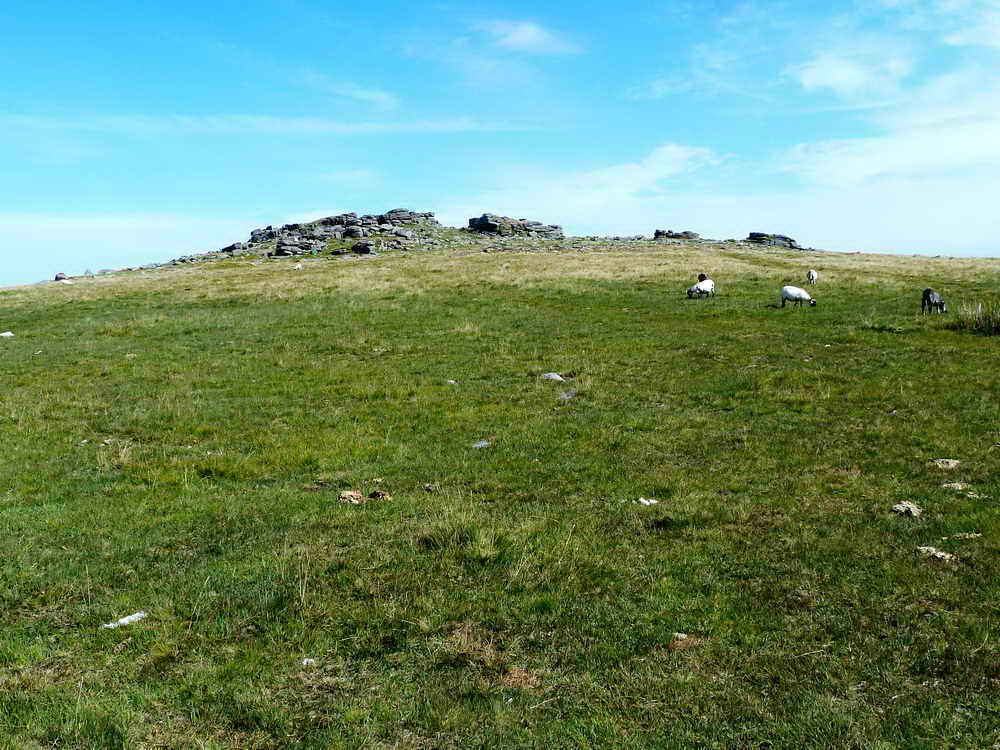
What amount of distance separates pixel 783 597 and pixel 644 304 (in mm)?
34167

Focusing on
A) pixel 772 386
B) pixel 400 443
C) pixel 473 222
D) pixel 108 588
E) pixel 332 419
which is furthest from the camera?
pixel 473 222

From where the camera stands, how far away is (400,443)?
15.7 meters

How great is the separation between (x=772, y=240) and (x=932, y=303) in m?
103

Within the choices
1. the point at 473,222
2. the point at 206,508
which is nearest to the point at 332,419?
the point at 206,508

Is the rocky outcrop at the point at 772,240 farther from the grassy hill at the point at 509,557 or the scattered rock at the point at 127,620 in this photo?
the scattered rock at the point at 127,620

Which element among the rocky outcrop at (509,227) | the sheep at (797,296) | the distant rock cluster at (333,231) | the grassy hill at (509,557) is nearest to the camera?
the grassy hill at (509,557)

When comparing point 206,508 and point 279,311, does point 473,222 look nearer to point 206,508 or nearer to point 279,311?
point 279,311

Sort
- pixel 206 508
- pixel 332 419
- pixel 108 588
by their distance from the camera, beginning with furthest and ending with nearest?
pixel 332 419, pixel 206 508, pixel 108 588

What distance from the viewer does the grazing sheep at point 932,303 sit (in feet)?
107

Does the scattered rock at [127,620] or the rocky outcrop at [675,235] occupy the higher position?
the rocky outcrop at [675,235]

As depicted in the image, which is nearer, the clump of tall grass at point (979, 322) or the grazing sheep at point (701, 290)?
the clump of tall grass at point (979, 322)

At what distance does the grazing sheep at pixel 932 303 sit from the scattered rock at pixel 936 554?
1112 inches

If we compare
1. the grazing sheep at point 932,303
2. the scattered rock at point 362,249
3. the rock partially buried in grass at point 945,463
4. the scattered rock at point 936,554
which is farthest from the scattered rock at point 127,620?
the scattered rock at point 362,249

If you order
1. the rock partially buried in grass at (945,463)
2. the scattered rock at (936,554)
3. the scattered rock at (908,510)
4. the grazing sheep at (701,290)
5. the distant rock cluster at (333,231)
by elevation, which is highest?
the distant rock cluster at (333,231)
